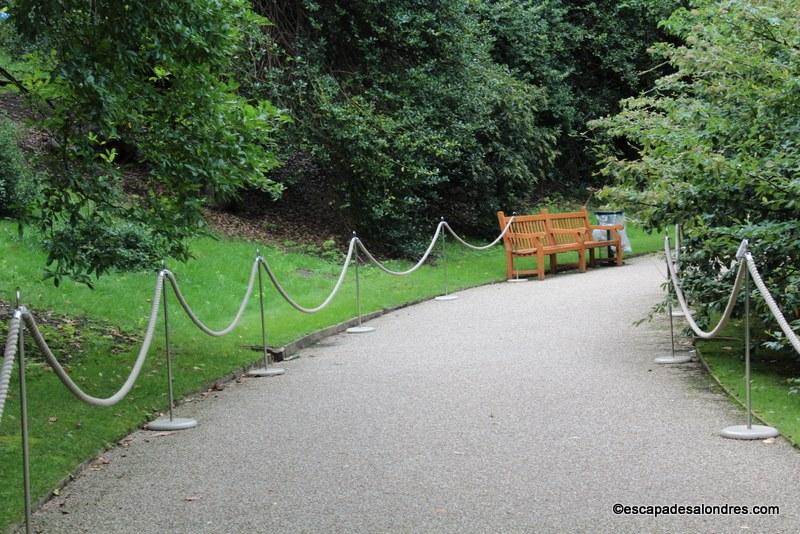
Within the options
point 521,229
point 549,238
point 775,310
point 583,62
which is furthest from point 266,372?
point 583,62

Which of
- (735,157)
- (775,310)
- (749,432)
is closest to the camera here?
(775,310)

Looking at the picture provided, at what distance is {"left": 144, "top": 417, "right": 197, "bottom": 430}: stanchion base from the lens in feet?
26.6

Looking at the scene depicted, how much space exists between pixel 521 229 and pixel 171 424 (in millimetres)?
12804

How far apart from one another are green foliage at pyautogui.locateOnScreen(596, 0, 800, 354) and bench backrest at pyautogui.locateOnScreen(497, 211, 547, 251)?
8.05 meters

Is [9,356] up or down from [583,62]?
down

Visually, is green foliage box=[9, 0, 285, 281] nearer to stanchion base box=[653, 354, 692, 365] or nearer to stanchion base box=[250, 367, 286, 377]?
stanchion base box=[250, 367, 286, 377]

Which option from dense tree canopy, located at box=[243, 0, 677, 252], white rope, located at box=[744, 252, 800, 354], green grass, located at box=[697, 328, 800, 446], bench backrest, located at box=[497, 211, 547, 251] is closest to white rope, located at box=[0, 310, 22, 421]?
white rope, located at box=[744, 252, 800, 354]

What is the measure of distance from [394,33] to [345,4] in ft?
3.71

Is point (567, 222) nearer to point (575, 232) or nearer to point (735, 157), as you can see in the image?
point (575, 232)

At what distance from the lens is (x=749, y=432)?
723cm

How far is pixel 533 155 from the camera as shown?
84.7ft

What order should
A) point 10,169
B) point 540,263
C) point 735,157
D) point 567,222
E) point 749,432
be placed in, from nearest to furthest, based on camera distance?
1. point 749,432
2. point 735,157
3. point 10,169
4. point 540,263
5. point 567,222

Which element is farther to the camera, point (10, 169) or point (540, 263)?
point (540, 263)

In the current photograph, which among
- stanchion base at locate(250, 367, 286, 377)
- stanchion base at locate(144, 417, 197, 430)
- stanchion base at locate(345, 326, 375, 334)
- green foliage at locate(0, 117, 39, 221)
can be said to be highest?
green foliage at locate(0, 117, 39, 221)
